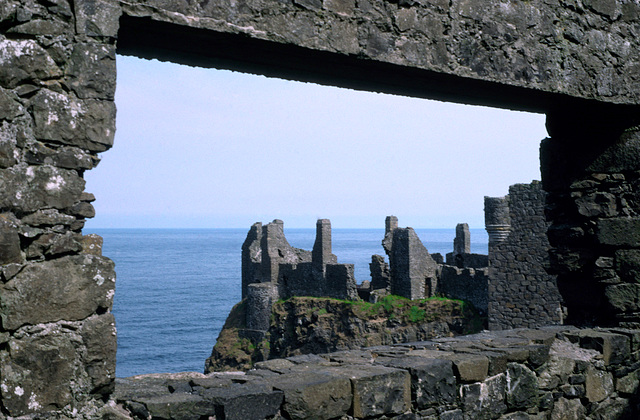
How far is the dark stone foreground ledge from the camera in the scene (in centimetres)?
326

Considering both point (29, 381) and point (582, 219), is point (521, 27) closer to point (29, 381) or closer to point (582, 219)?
point (582, 219)

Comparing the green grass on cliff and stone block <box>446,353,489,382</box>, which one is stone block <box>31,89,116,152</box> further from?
the green grass on cliff

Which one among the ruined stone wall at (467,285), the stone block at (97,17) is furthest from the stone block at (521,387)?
the ruined stone wall at (467,285)

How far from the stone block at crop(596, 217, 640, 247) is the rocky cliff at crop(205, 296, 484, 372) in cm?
2156

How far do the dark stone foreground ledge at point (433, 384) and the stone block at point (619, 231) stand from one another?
2.45ft

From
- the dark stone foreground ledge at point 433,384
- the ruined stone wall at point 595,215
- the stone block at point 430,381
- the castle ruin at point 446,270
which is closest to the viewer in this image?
the dark stone foreground ledge at point 433,384

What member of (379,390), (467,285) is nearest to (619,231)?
(379,390)

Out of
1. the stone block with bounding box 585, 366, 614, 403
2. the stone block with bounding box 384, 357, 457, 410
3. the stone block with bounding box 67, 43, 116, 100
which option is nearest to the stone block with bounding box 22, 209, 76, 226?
the stone block with bounding box 67, 43, 116, 100

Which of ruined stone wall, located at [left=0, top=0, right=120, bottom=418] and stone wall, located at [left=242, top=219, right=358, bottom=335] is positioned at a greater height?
ruined stone wall, located at [left=0, top=0, right=120, bottom=418]

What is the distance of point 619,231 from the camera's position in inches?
199

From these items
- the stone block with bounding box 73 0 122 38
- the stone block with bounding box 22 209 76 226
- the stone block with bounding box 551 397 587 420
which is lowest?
the stone block with bounding box 551 397 587 420

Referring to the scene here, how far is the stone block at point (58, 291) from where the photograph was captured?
2.65 meters

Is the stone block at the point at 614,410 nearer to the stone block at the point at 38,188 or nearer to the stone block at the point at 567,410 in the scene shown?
the stone block at the point at 567,410

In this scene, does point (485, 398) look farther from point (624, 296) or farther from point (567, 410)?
point (624, 296)
